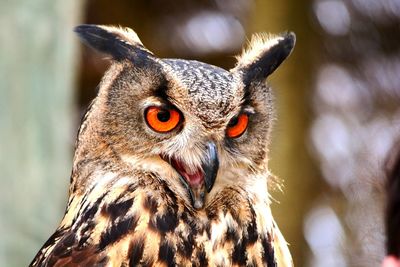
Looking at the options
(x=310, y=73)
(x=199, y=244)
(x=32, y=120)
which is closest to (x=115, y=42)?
(x=199, y=244)

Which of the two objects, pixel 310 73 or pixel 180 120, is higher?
pixel 310 73

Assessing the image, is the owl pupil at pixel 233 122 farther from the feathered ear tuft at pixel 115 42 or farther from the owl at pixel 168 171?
the feathered ear tuft at pixel 115 42

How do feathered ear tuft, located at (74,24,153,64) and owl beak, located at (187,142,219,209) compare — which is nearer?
owl beak, located at (187,142,219,209)

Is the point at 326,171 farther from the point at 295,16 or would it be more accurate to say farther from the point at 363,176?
the point at 363,176

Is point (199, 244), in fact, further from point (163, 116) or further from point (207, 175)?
point (163, 116)

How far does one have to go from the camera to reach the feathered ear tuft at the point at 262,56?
228 centimetres

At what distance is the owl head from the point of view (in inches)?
83.7

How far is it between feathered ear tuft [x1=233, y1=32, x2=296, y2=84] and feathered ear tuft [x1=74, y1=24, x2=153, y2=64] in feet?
0.72

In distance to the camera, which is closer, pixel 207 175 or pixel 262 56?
pixel 207 175

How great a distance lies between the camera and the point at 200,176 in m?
2.16

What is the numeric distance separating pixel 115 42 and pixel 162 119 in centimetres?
23

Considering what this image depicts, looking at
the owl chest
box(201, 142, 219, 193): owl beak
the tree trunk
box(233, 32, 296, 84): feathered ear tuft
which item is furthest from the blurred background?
box(201, 142, 219, 193): owl beak

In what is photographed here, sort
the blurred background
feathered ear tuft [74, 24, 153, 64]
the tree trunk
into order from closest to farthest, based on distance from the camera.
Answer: feathered ear tuft [74, 24, 153, 64] < the tree trunk < the blurred background

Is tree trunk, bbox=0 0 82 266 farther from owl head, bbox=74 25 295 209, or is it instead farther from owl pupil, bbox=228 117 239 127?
owl pupil, bbox=228 117 239 127
